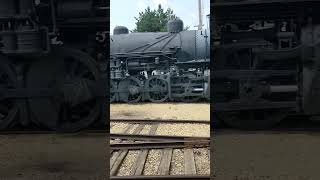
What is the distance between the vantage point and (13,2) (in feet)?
8.91

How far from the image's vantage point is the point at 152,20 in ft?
117

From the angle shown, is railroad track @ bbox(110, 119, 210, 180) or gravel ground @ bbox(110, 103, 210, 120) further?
gravel ground @ bbox(110, 103, 210, 120)

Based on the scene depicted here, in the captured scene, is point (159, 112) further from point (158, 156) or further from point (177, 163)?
point (177, 163)

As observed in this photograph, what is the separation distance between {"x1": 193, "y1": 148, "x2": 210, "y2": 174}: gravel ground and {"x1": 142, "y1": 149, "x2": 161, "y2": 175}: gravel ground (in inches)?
19.9

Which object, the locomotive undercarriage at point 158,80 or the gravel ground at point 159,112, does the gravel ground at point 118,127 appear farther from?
the locomotive undercarriage at point 158,80

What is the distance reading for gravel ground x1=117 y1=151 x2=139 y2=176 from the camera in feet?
16.4

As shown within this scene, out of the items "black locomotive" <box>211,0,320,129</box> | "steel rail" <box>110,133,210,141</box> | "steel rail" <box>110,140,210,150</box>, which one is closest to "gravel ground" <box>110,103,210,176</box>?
"steel rail" <box>110,140,210,150</box>

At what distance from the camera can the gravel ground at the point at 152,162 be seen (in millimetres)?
5012

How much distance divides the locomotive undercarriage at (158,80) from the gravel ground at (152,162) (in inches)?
413

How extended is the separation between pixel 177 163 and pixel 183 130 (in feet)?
11.4

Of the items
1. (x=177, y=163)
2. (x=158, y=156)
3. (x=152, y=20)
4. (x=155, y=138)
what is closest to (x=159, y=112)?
(x=155, y=138)

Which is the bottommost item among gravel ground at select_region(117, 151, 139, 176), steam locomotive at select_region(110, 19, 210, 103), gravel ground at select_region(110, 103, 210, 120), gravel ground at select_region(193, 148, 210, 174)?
gravel ground at select_region(110, 103, 210, 120)

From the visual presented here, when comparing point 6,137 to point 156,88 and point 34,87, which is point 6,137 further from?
point 156,88

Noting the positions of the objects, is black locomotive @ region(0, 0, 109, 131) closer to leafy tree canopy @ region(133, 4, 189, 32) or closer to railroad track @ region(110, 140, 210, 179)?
railroad track @ region(110, 140, 210, 179)
